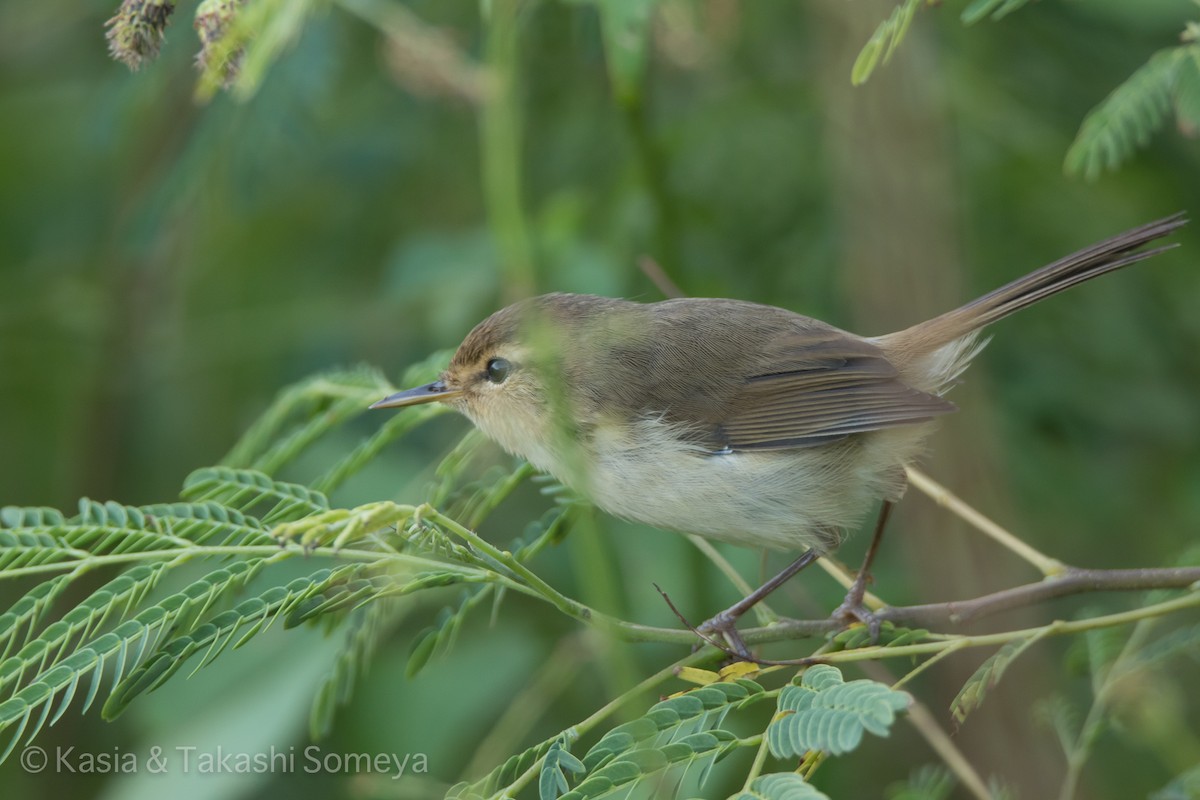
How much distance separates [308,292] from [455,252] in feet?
3.48

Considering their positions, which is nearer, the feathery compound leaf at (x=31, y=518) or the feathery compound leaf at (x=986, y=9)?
the feathery compound leaf at (x=986, y=9)

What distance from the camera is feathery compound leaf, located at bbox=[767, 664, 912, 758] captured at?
1.59 meters

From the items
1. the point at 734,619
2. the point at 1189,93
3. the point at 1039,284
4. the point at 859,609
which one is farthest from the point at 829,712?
the point at 1039,284

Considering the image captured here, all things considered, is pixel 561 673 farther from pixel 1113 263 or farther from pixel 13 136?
pixel 13 136

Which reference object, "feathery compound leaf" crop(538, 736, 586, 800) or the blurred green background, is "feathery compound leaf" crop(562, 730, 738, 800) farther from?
the blurred green background

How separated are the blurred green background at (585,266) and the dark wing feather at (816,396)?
0.52m

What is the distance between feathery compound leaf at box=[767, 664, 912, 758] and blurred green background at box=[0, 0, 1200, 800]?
1.32m

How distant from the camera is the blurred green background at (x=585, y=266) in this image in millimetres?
3963

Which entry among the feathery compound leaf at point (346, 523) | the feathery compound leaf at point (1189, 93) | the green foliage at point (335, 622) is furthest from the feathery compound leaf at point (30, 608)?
the feathery compound leaf at point (1189, 93)

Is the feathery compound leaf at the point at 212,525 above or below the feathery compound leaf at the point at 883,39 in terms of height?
below

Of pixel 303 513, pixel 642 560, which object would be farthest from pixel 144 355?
pixel 303 513

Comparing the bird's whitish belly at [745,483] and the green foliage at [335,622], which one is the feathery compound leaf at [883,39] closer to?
the green foliage at [335,622]

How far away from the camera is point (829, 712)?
171 cm

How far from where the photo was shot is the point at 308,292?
5180 mm
